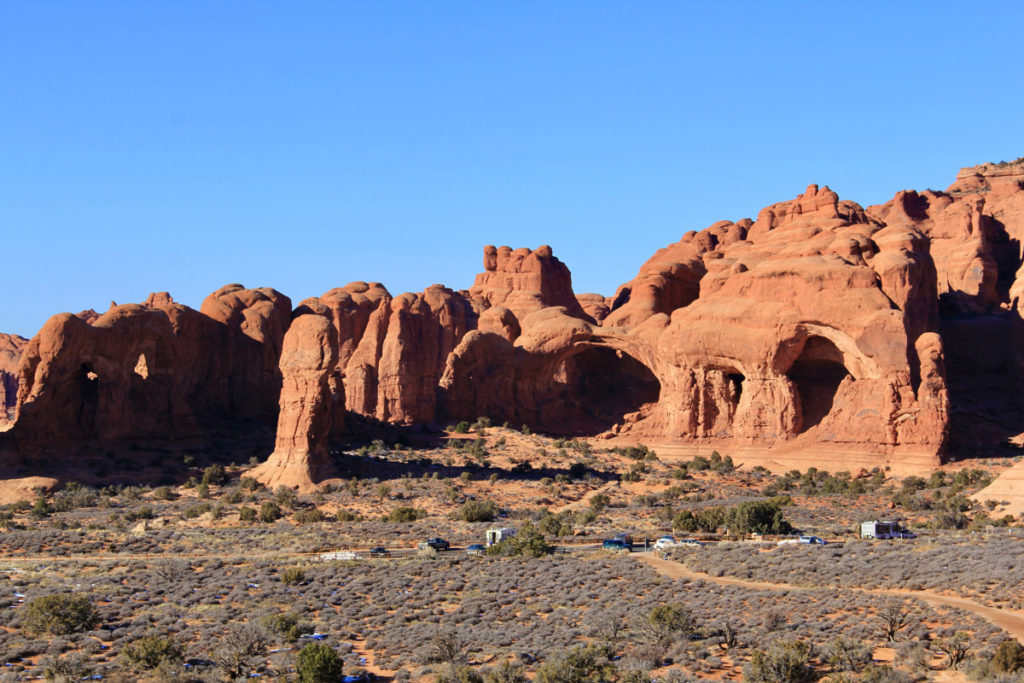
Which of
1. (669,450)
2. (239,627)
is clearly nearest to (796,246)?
(669,450)

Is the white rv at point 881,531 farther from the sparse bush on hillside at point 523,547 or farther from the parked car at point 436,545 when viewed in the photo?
the parked car at point 436,545

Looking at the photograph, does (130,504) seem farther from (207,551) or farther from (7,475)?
(207,551)

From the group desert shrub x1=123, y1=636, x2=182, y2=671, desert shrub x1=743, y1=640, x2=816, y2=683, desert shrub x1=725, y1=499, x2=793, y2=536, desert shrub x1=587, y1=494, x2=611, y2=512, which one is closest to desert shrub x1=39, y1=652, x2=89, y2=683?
desert shrub x1=123, y1=636, x2=182, y2=671

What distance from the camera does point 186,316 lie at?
56.7 meters

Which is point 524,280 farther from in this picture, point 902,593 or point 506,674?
point 506,674

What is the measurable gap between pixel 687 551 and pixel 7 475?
94.1ft

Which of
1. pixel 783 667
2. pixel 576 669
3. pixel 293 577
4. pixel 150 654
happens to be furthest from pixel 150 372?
pixel 783 667

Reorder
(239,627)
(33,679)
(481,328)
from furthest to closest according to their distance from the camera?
(481,328) → (239,627) → (33,679)

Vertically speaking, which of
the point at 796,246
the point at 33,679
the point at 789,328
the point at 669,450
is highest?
the point at 796,246

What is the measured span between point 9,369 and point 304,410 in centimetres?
8485

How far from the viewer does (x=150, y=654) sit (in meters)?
20.7

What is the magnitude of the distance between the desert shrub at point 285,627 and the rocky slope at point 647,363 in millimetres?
22605

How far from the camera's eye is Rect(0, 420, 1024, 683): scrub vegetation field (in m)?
20.8

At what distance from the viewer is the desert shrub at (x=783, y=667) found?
1941 cm
